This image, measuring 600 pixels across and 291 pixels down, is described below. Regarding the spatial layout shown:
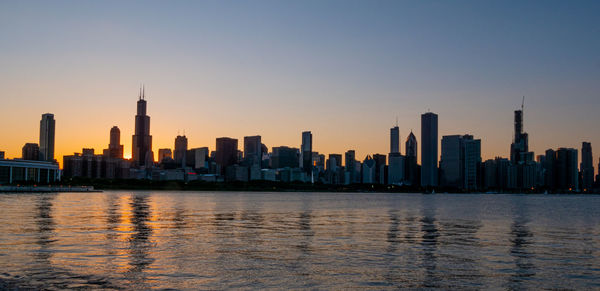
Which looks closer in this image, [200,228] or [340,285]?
[340,285]

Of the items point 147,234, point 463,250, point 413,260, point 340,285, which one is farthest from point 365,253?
point 147,234

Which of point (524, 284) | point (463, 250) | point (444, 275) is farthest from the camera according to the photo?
point (463, 250)

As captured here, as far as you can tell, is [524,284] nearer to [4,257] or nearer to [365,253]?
[365,253]

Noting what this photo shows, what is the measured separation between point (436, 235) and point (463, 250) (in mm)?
12534

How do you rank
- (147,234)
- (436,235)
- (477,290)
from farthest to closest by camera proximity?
(436,235) → (147,234) → (477,290)

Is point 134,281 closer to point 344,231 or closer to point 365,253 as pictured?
point 365,253

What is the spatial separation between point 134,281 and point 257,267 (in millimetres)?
7225

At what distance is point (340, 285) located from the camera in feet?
82.3

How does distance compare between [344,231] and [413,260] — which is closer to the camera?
[413,260]

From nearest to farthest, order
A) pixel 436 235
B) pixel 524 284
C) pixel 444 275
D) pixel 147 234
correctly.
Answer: pixel 524 284 → pixel 444 275 → pixel 147 234 → pixel 436 235

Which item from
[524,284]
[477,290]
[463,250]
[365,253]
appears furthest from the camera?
[463,250]

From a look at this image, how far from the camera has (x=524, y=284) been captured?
2608 cm

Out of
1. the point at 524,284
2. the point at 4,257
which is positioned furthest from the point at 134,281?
the point at 524,284

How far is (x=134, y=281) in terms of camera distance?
25062 millimetres
